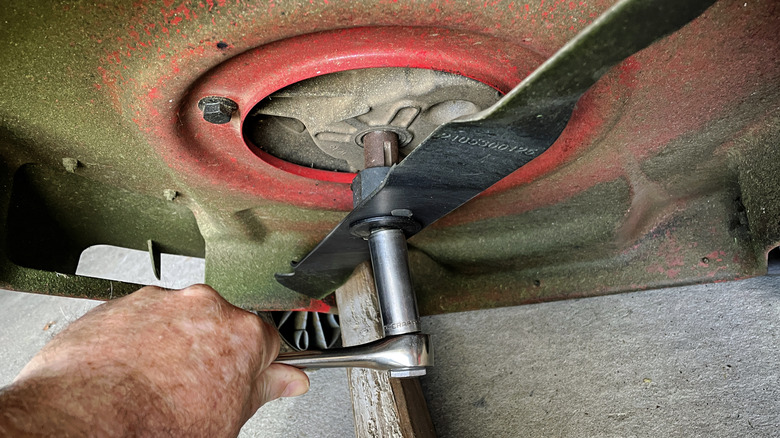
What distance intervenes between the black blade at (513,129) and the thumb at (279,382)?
27 cm

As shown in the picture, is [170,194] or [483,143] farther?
[170,194]

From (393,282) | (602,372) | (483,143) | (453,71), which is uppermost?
(453,71)

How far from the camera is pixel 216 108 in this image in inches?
32.3

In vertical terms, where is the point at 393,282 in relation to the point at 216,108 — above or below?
below

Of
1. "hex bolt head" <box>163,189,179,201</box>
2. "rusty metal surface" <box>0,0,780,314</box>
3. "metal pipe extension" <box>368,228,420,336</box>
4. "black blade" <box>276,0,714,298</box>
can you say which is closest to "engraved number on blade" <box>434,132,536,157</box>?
"black blade" <box>276,0,714,298</box>

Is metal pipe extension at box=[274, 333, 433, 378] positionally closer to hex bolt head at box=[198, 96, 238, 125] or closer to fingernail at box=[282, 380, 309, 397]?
fingernail at box=[282, 380, 309, 397]

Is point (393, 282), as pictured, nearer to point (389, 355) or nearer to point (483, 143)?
point (389, 355)

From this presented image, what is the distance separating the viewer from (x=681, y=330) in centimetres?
133

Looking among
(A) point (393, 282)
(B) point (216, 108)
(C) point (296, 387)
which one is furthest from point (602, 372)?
(B) point (216, 108)

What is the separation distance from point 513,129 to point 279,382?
0.45 metres

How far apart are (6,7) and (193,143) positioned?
36 cm

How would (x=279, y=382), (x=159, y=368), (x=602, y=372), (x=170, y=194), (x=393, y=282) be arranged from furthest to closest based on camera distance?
(x=602, y=372) < (x=170, y=194) < (x=393, y=282) < (x=279, y=382) < (x=159, y=368)

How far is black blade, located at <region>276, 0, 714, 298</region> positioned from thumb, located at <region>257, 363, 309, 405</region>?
0.27 m

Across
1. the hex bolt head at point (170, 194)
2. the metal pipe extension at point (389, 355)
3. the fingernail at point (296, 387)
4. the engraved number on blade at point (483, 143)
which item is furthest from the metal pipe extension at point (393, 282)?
the hex bolt head at point (170, 194)
